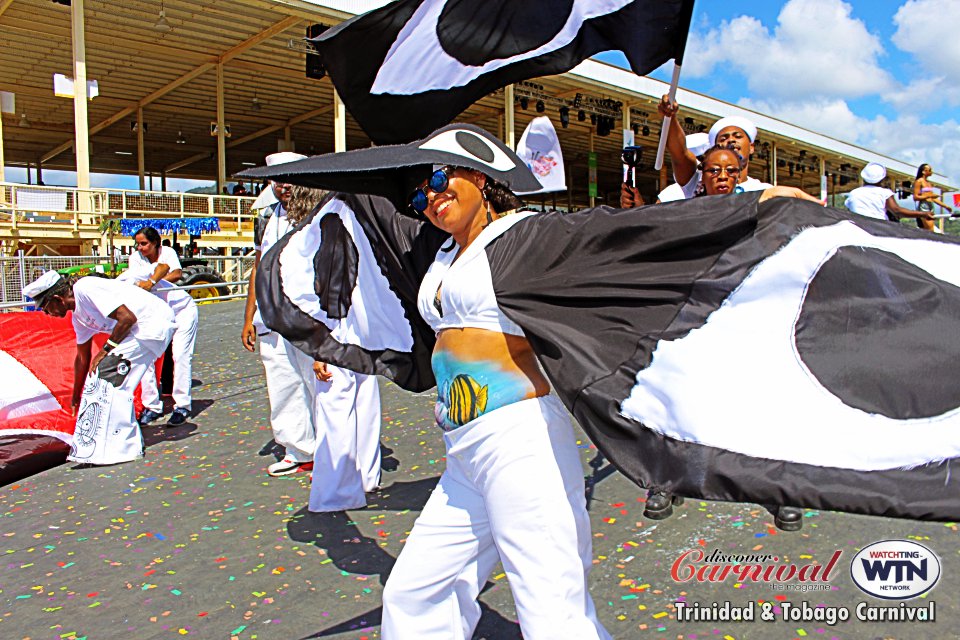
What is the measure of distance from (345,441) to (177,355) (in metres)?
3.08

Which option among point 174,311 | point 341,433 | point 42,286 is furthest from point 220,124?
point 341,433

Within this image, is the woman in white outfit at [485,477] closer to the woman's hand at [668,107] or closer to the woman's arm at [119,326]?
the woman's hand at [668,107]

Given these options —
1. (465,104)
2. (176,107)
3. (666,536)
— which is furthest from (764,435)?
(176,107)

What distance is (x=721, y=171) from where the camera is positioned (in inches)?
136

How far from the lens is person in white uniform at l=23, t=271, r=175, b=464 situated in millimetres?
5738

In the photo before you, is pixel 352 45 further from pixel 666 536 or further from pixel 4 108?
pixel 4 108

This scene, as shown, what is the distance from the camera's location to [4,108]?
Result: 68.8ft

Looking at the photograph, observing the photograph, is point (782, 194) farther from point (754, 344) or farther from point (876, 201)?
point (876, 201)

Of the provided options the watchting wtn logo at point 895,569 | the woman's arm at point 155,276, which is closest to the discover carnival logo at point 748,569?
the watchting wtn logo at point 895,569

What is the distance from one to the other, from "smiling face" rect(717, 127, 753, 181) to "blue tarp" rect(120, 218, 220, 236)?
59.1 ft

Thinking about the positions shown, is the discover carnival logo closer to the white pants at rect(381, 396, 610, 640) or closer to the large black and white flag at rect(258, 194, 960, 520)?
the white pants at rect(381, 396, 610, 640)

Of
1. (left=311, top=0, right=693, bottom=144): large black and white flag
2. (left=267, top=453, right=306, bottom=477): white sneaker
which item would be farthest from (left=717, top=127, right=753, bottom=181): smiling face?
(left=267, top=453, right=306, bottom=477): white sneaker

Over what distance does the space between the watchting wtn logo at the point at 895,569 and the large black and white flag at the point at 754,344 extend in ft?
4.93

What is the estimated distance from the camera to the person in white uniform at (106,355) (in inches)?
226
